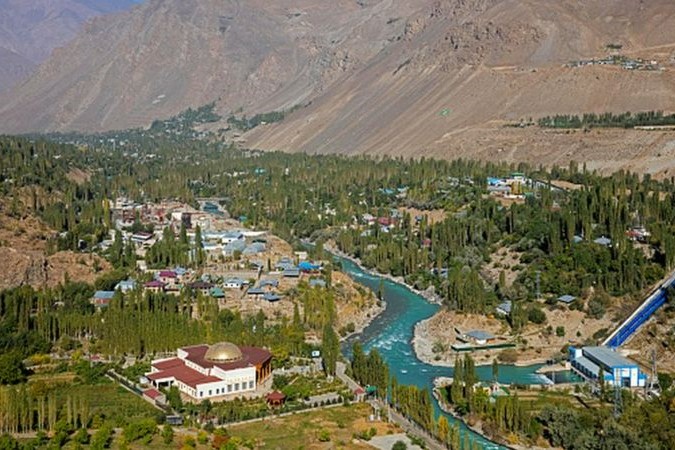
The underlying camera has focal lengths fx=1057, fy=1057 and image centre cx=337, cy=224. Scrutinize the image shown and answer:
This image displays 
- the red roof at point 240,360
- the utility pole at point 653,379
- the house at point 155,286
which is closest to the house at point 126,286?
the house at point 155,286

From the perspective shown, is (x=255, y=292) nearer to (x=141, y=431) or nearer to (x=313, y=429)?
(x=313, y=429)

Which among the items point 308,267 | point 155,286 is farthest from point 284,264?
point 155,286

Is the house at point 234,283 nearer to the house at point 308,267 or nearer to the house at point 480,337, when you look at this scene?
the house at point 308,267

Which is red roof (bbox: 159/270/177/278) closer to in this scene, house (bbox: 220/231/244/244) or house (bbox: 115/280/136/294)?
house (bbox: 115/280/136/294)

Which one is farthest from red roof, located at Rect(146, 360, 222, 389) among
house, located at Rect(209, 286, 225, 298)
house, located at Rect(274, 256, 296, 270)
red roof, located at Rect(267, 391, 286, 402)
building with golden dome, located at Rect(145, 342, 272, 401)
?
house, located at Rect(274, 256, 296, 270)

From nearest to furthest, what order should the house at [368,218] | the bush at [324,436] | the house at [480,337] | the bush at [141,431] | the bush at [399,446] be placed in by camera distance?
the bush at [399,446] → the bush at [141,431] → the bush at [324,436] → the house at [480,337] → the house at [368,218]
